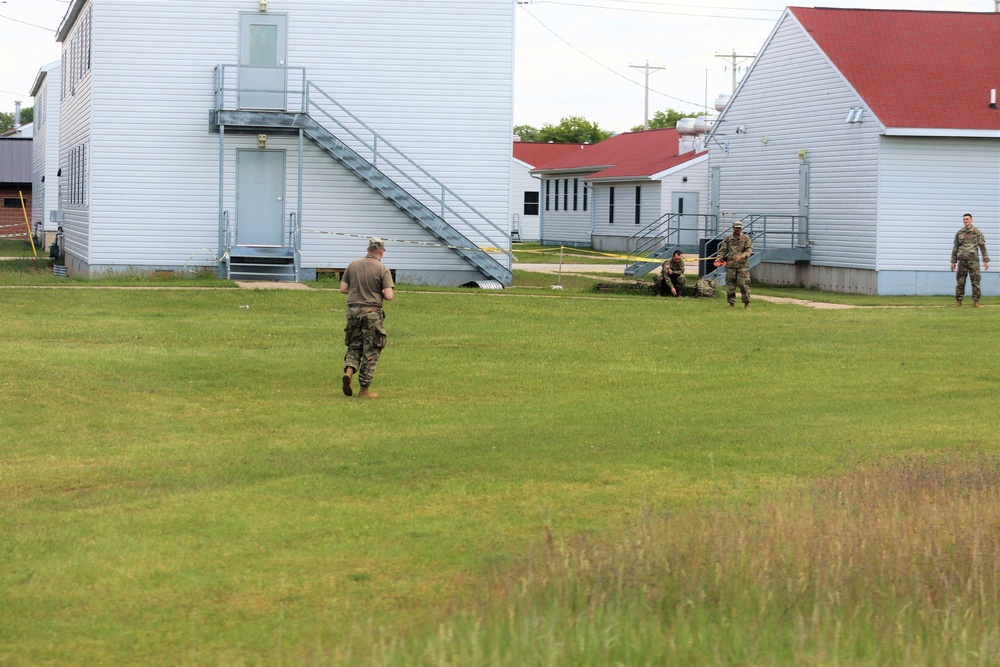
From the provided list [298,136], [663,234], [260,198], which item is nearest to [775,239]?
[663,234]

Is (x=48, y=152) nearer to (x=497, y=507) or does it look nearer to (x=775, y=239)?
(x=775, y=239)

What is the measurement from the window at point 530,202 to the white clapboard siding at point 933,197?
42201 millimetres

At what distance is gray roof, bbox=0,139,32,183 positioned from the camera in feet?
236

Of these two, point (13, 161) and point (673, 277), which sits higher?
point (13, 161)

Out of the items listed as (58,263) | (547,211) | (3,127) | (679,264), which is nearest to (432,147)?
(679,264)

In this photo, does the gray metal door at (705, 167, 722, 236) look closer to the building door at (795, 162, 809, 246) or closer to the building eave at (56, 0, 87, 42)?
the building door at (795, 162, 809, 246)

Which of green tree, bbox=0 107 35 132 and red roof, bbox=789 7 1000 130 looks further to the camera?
green tree, bbox=0 107 35 132

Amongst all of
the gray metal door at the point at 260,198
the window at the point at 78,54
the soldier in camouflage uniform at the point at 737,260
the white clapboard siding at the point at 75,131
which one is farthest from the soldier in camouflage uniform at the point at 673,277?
the window at the point at 78,54

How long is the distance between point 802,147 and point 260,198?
1437 cm

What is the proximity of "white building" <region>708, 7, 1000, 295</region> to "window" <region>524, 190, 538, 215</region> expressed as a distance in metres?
34.1

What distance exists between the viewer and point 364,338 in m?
14.2

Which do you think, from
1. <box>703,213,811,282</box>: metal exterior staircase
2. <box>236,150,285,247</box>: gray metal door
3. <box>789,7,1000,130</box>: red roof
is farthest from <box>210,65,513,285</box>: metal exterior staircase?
<box>789,7,1000,130</box>: red roof

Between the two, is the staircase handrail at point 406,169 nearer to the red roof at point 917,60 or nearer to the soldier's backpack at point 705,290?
the soldier's backpack at point 705,290

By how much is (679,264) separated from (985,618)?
21960mm
